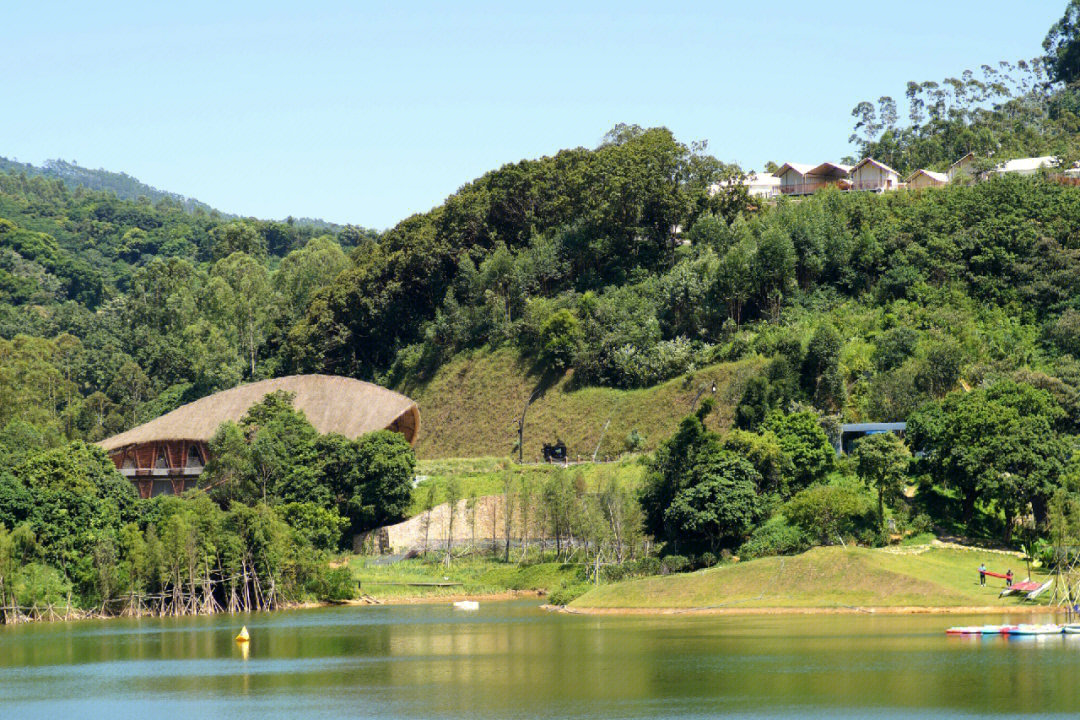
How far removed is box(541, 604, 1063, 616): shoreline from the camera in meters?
59.9

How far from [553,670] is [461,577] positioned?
35169 mm

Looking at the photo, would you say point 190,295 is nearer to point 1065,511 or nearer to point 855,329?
point 855,329

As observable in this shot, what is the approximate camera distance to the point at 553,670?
4991 centimetres

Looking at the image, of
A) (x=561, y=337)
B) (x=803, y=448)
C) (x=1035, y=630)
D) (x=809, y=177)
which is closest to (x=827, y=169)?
(x=809, y=177)

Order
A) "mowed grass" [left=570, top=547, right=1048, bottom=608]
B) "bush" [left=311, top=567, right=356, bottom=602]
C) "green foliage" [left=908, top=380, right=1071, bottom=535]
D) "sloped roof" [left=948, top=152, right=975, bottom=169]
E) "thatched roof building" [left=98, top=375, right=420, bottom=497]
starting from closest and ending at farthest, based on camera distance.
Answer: "mowed grass" [left=570, top=547, right=1048, bottom=608]
"green foliage" [left=908, top=380, right=1071, bottom=535]
"bush" [left=311, top=567, right=356, bottom=602]
"thatched roof building" [left=98, top=375, right=420, bottom=497]
"sloped roof" [left=948, top=152, right=975, bottom=169]

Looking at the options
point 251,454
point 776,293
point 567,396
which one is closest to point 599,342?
point 567,396

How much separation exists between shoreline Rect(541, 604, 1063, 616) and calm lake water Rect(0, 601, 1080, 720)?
102 centimetres

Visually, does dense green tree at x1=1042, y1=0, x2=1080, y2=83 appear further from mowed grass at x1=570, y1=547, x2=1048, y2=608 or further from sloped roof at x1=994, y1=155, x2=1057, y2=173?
mowed grass at x1=570, y1=547, x2=1048, y2=608

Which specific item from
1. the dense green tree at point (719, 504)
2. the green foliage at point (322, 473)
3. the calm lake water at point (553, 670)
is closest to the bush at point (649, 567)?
the dense green tree at point (719, 504)

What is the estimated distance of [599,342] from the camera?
348ft

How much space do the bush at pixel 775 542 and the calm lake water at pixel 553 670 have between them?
5859 millimetres

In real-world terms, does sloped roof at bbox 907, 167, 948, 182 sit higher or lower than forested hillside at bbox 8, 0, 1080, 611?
higher

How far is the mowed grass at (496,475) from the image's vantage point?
88688 mm

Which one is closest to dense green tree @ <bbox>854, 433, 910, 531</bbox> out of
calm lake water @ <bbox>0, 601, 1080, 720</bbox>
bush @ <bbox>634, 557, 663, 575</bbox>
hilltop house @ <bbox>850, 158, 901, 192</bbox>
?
calm lake water @ <bbox>0, 601, 1080, 720</bbox>
